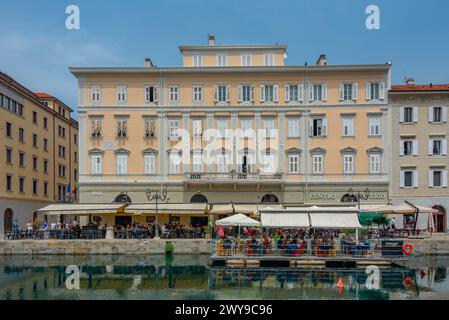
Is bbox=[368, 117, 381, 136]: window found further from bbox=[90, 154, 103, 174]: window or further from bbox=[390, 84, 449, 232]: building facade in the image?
bbox=[90, 154, 103, 174]: window

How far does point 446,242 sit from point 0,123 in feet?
129

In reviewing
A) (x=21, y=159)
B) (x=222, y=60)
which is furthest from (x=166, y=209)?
(x=21, y=159)

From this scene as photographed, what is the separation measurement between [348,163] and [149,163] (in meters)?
18.4

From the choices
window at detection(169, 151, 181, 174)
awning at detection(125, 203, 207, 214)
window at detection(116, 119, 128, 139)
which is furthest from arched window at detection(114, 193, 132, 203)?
window at detection(116, 119, 128, 139)

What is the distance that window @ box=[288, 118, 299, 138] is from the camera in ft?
141

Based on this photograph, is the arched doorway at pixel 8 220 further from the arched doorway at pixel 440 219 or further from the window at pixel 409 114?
the arched doorway at pixel 440 219

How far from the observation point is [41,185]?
2046 inches

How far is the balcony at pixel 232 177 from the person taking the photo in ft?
136

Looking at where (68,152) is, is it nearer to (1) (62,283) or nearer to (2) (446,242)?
(1) (62,283)

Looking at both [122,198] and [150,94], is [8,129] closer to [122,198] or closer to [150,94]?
[122,198]

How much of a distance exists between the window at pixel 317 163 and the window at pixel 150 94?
1586cm

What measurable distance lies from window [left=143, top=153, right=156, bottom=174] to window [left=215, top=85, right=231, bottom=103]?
8.05 m

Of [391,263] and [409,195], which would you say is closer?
[391,263]
